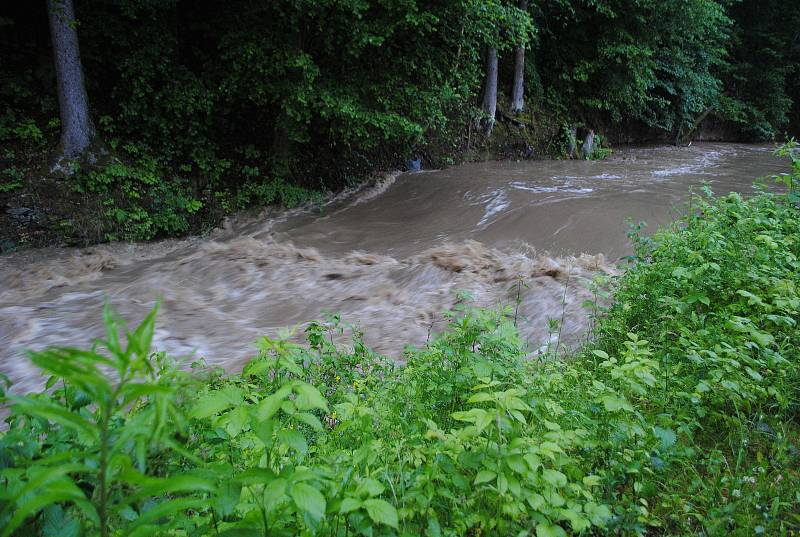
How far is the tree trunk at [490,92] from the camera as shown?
1535 centimetres

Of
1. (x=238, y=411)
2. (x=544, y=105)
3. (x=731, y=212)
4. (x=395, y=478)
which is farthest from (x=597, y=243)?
(x=544, y=105)

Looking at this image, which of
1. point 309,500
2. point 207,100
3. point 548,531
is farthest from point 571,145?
point 309,500

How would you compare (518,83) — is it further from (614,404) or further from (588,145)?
(614,404)

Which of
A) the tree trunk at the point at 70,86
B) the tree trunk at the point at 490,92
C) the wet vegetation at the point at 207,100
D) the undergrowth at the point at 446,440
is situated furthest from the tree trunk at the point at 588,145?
the tree trunk at the point at 70,86

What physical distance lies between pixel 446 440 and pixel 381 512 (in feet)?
2.12

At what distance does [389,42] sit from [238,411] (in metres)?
10.2

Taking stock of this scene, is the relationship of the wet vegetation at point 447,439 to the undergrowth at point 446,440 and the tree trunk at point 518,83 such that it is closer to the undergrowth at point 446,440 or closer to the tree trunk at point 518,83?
the undergrowth at point 446,440

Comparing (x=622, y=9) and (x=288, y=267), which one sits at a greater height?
(x=622, y=9)

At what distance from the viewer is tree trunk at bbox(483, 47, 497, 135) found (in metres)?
15.4

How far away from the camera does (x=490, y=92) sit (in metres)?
15.6

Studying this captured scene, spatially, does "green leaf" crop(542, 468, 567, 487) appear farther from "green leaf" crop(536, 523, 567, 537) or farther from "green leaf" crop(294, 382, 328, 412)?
"green leaf" crop(294, 382, 328, 412)

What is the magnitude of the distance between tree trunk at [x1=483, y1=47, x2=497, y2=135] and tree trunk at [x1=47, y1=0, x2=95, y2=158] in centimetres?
1044

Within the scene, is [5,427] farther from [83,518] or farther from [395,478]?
[395,478]

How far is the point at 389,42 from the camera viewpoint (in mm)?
10398
